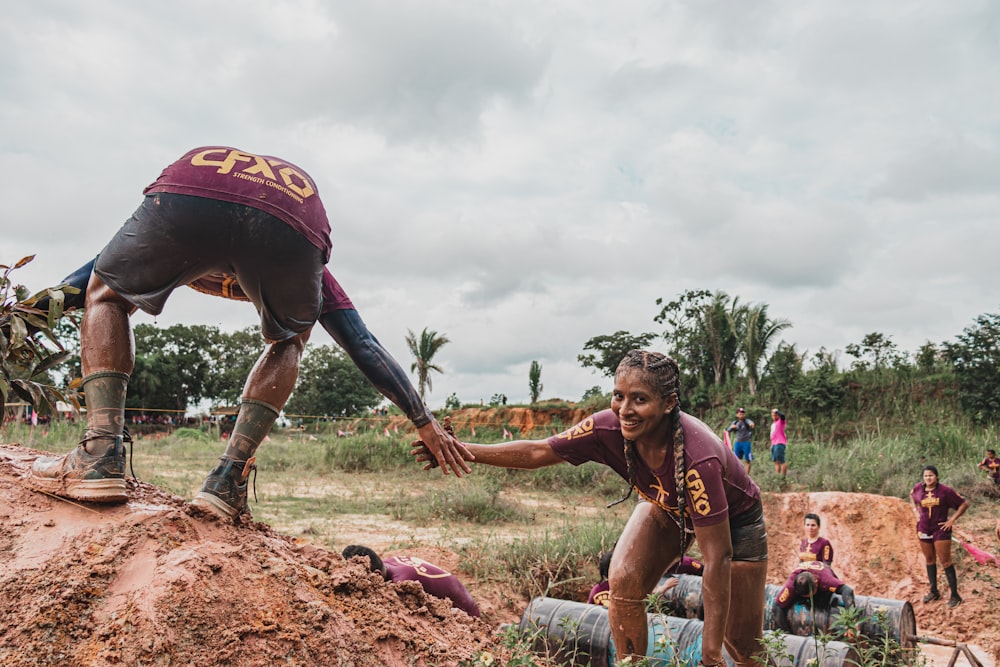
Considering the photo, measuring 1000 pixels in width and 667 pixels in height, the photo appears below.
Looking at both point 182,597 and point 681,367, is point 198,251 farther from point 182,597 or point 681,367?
point 681,367

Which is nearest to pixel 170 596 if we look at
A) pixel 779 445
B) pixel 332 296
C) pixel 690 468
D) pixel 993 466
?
pixel 332 296

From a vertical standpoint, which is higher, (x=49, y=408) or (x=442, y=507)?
(x=49, y=408)

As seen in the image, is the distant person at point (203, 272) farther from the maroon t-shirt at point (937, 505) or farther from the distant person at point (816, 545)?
the maroon t-shirt at point (937, 505)

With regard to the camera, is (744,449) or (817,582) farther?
(744,449)

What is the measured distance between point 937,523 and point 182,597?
7658 mm

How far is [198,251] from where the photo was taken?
223 centimetres

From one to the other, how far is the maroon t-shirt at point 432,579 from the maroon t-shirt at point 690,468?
54.0 inches

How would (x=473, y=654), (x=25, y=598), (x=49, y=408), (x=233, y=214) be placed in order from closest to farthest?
(x=25, y=598)
(x=233, y=214)
(x=473, y=654)
(x=49, y=408)

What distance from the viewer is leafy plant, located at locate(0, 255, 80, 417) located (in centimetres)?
255

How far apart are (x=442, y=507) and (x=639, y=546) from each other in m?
6.52

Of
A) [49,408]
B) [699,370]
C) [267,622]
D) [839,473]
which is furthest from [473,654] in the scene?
[699,370]

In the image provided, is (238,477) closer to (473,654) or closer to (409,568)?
(473,654)

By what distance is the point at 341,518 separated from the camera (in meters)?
8.54

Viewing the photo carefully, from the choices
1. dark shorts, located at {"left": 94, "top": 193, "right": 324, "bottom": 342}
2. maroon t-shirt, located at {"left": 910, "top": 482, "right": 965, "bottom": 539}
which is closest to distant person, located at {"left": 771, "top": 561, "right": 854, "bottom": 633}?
maroon t-shirt, located at {"left": 910, "top": 482, "right": 965, "bottom": 539}
